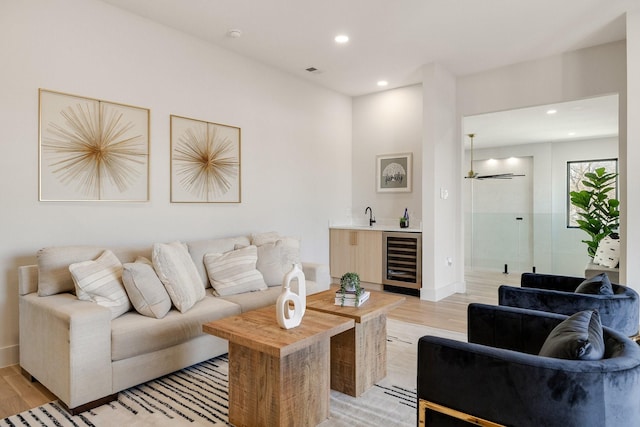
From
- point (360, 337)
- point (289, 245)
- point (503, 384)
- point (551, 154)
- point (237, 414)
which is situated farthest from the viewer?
point (551, 154)

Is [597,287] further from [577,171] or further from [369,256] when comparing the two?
[577,171]

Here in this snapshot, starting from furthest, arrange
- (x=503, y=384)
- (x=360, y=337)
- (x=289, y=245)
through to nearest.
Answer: (x=289, y=245) → (x=360, y=337) → (x=503, y=384)

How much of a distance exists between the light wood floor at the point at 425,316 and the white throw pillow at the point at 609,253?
4.20 ft

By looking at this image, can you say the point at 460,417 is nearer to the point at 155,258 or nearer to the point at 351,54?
the point at 155,258

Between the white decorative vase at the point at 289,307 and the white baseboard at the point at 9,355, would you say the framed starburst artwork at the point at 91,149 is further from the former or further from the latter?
the white decorative vase at the point at 289,307

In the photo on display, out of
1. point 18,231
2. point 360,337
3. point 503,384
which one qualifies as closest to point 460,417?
point 503,384

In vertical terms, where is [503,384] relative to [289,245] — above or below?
below

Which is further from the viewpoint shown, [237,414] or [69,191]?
[69,191]

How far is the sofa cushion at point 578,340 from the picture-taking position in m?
1.40

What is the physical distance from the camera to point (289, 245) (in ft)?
12.8

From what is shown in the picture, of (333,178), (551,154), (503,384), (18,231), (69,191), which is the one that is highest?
(551,154)

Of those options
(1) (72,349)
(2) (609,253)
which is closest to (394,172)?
(2) (609,253)

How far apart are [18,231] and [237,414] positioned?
6.90ft

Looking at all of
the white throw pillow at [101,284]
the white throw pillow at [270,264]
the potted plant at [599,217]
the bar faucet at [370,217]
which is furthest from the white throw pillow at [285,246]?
the potted plant at [599,217]
